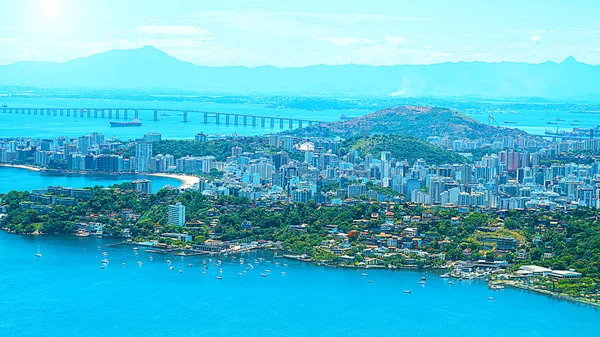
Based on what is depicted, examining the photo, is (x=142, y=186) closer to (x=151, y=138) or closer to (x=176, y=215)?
(x=176, y=215)

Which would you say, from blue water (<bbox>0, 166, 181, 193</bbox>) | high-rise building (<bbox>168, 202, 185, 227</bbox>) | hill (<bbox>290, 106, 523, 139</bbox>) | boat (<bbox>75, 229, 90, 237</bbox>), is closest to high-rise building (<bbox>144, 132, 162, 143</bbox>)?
blue water (<bbox>0, 166, 181, 193</bbox>)

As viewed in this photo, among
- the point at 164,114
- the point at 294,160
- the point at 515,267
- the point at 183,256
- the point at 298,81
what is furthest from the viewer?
the point at 298,81

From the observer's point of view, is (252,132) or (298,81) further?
(298,81)

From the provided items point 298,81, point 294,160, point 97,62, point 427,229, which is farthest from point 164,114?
point 97,62

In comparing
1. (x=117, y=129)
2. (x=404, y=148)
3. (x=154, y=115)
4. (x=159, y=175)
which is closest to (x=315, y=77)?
(x=154, y=115)

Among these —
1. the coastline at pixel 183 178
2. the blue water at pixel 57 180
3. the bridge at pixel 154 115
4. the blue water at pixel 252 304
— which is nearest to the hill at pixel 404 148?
the coastline at pixel 183 178

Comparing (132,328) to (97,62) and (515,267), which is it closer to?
(515,267)

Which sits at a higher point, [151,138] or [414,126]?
[414,126]
